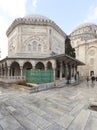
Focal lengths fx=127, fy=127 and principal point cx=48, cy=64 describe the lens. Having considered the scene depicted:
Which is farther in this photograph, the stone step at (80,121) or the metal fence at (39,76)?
the metal fence at (39,76)

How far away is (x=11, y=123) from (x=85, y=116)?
2919 millimetres

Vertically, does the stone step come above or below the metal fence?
below

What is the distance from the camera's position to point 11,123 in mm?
4555

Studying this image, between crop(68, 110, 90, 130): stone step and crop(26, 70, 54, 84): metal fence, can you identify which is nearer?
crop(68, 110, 90, 130): stone step

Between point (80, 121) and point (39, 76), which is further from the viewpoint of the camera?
point (39, 76)

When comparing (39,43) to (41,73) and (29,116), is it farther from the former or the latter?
(29,116)

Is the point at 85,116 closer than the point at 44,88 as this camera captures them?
Yes

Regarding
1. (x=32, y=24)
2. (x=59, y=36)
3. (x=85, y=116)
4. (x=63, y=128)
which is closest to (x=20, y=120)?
(x=63, y=128)

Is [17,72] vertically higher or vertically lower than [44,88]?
higher

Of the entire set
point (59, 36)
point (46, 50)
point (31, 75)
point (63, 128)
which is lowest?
point (63, 128)

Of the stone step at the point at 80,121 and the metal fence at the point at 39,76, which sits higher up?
the metal fence at the point at 39,76

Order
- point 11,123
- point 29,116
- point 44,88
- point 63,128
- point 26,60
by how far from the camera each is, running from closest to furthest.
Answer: point 63,128, point 11,123, point 29,116, point 44,88, point 26,60

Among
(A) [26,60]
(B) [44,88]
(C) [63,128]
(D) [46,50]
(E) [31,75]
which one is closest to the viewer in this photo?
(C) [63,128]

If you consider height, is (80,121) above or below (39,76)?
below
